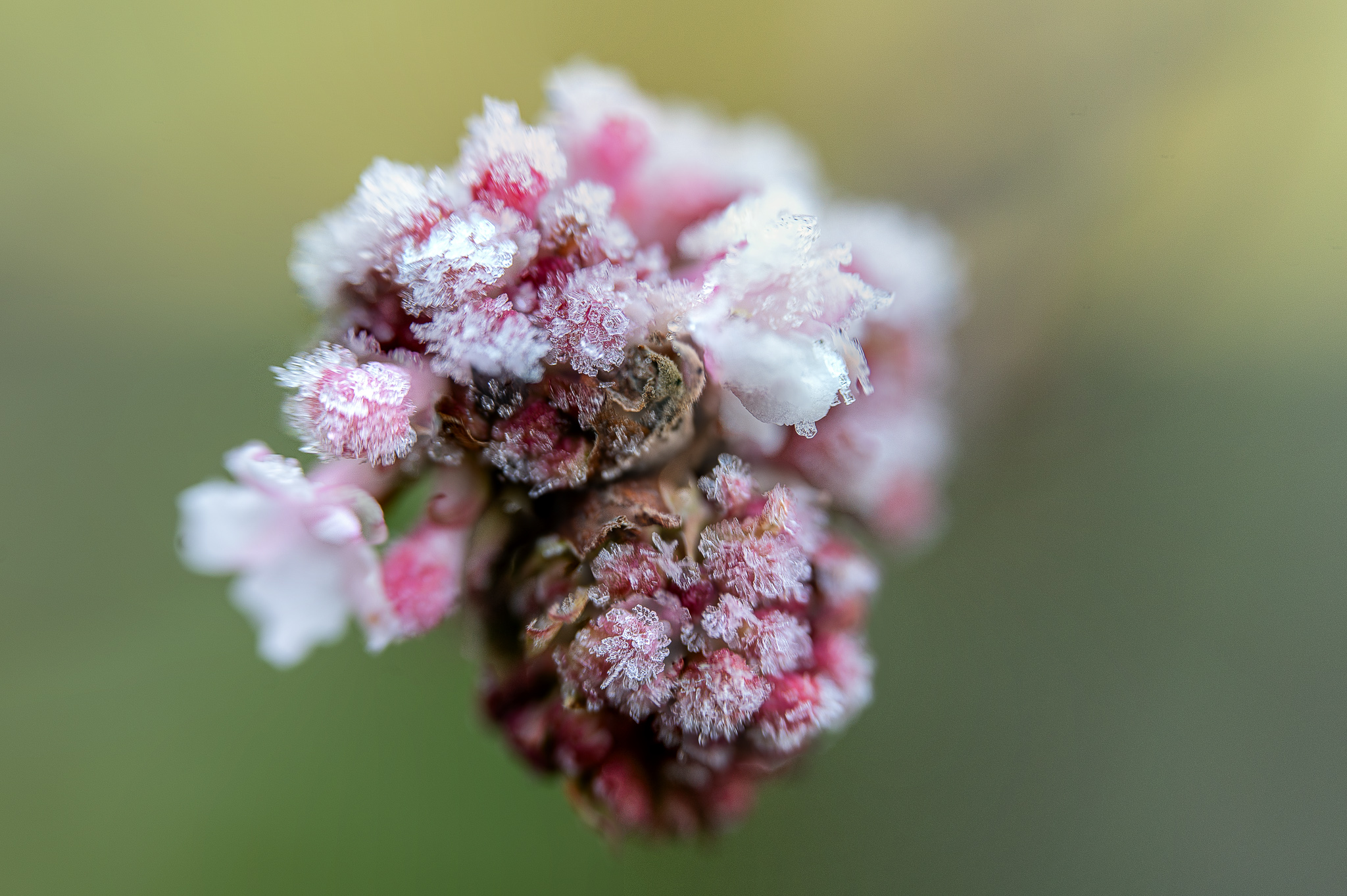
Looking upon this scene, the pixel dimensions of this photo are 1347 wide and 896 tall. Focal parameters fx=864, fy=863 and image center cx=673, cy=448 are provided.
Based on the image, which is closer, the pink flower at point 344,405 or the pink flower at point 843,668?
the pink flower at point 344,405

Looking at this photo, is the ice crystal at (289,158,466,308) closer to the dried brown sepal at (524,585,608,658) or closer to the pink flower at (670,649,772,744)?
the dried brown sepal at (524,585,608,658)

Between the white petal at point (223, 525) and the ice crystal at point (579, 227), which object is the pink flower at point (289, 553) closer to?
the white petal at point (223, 525)

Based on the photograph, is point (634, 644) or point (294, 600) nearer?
point (634, 644)

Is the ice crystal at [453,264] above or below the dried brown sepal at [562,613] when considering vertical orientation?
above

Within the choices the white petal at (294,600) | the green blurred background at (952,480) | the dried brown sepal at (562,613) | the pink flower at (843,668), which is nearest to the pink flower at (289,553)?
the white petal at (294,600)

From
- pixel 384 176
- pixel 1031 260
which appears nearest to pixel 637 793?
pixel 384 176

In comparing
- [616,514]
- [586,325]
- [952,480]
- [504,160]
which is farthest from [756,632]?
[952,480]

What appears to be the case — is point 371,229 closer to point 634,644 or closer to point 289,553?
point 289,553
